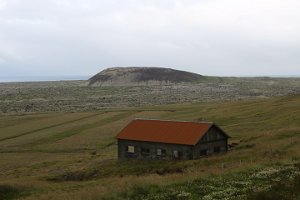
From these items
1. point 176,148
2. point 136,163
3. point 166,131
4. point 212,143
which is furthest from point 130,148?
point 212,143

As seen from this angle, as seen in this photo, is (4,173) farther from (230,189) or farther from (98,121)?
(98,121)

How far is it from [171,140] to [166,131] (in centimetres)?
248

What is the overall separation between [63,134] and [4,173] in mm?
30367

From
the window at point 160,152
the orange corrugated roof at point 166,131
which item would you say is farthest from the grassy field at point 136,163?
the orange corrugated roof at point 166,131

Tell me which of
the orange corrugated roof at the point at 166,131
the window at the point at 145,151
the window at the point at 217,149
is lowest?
the window at the point at 145,151

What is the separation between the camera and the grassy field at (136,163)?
23406 mm

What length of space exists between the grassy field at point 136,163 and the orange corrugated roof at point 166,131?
Result: 3562mm

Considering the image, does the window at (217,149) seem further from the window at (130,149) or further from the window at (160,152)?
the window at (130,149)

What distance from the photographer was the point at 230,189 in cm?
2191

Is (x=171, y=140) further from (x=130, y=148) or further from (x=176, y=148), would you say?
(x=130, y=148)

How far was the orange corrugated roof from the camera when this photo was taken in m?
55.2

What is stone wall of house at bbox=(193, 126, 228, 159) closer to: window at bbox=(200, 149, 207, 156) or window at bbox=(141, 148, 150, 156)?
window at bbox=(200, 149, 207, 156)

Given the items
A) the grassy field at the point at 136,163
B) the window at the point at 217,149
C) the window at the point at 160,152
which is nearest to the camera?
the grassy field at the point at 136,163

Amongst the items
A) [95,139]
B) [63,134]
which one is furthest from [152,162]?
[63,134]
